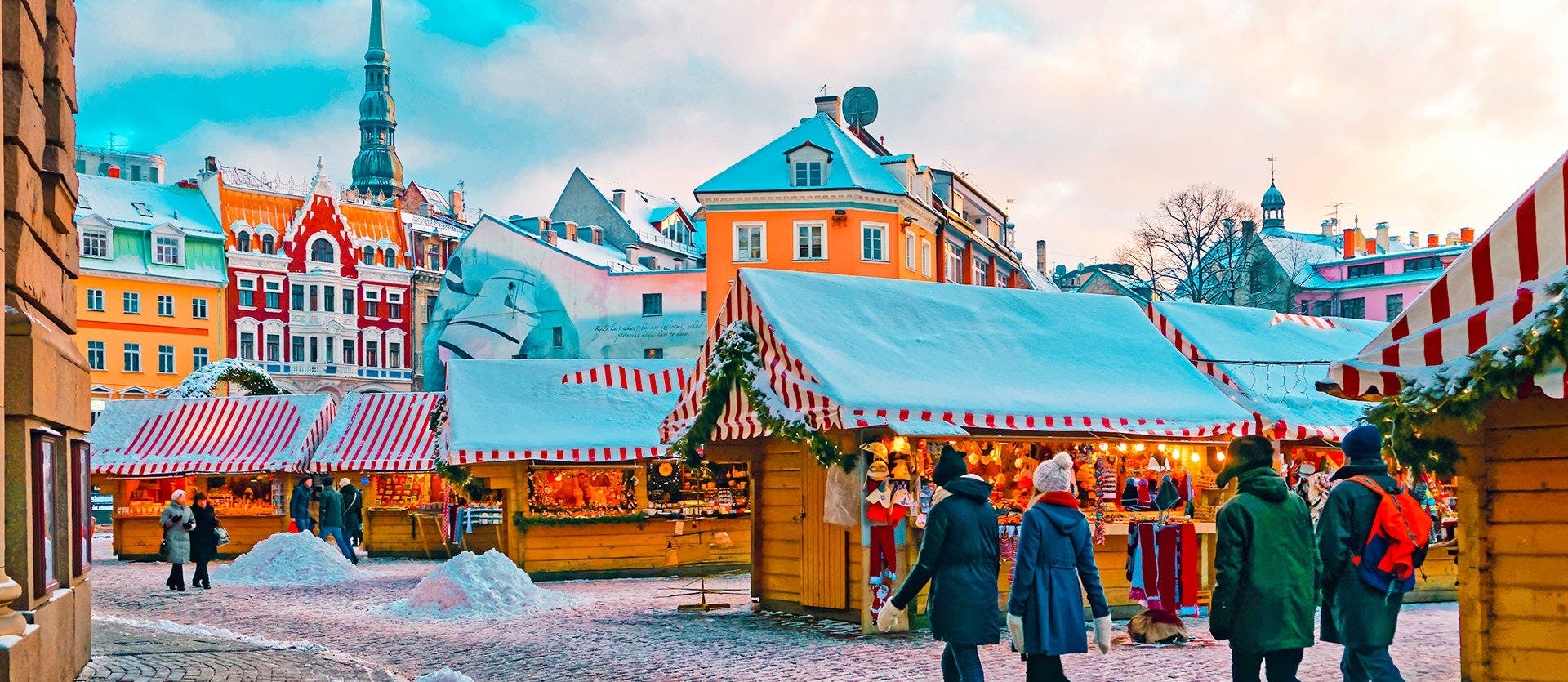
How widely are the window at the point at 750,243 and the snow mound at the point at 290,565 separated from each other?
28228 mm

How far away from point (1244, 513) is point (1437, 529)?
39.4 feet

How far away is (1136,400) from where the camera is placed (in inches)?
687

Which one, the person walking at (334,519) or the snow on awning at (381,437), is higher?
the snow on awning at (381,437)

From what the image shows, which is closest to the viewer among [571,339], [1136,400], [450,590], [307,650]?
[307,650]

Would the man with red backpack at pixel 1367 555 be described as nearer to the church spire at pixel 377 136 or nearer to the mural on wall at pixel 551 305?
the mural on wall at pixel 551 305

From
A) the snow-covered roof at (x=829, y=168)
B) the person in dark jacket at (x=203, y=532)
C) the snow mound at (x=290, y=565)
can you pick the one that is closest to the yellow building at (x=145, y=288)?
the snow-covered roof at (x=829, y=168)

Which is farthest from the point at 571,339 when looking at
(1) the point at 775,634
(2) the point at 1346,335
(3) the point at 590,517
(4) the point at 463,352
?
(1) the point at 775,634

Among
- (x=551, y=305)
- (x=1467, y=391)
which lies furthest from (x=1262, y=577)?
(x=551, y=305)

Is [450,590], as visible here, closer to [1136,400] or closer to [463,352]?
[1136,400]

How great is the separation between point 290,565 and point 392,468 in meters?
7.53

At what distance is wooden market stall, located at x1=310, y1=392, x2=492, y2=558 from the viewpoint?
31906mm

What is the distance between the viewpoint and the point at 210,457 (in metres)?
33.4

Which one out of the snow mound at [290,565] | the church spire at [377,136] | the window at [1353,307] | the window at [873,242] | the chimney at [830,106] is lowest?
the snow mound at [290,565]

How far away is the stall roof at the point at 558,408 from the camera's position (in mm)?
24734
